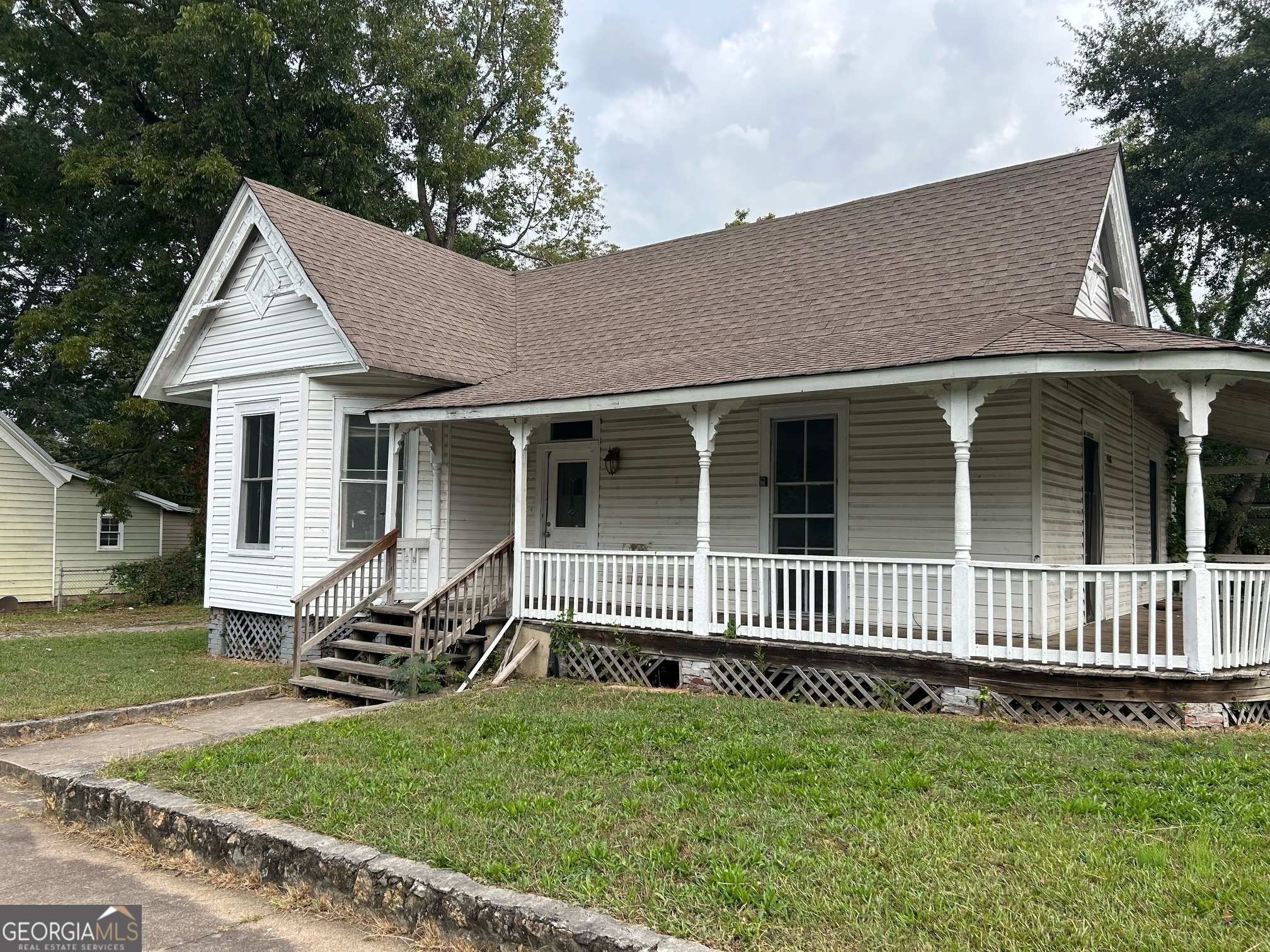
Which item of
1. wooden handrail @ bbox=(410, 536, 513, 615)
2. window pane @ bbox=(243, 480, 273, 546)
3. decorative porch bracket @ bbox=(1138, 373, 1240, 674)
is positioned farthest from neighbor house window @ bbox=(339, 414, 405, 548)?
decorative porch bracket @ bbox=(1138, 373, 1240, 674)

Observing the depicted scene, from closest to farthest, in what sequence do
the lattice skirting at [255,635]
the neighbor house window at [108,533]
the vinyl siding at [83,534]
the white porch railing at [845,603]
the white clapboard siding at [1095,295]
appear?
the white porch railing at [845,603]
the white clapboard siding at [1095,295]
the lattice skirting at [255,635]
the vinyl siding at [83,534]
the neighbor house window at [108,533]

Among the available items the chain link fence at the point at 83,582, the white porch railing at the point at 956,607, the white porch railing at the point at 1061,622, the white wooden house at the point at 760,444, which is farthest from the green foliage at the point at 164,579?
the white porch railing at the point at 1061,622

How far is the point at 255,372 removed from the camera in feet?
40.6

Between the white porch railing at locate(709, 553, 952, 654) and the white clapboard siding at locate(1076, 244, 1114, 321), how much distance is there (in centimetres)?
359

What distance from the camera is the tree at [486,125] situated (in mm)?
23391

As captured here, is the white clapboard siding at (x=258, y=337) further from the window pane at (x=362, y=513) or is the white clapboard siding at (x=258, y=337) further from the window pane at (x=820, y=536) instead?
the window pane at (x=820, y=536)

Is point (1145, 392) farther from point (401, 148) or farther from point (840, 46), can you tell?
point (401, 148)

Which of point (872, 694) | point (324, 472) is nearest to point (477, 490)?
point (324, 472)

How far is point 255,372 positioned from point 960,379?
9412mm

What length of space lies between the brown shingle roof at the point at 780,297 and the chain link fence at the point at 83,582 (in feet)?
42.0

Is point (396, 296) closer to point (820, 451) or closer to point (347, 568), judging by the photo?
point (347, 568)

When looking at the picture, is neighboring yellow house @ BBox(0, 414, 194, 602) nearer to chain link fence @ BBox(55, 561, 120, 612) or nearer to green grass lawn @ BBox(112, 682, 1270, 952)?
chain link fence @ BBox(55, 561, 120, 612)

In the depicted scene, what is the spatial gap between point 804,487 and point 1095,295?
4.45 m

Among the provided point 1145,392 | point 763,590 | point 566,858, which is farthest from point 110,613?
point 1145,392
